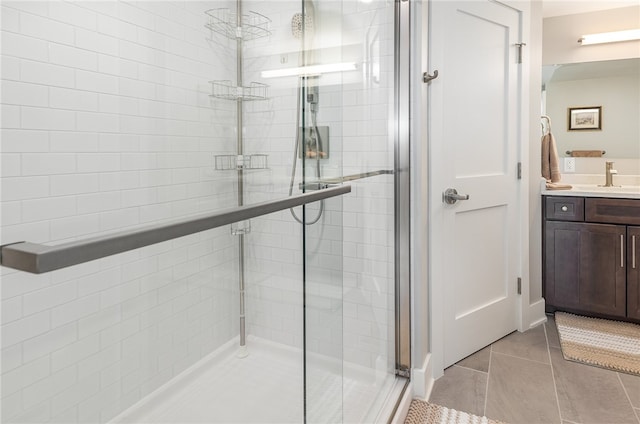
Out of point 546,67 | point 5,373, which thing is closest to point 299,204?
point 5,373

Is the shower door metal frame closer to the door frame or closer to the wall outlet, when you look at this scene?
the door frame

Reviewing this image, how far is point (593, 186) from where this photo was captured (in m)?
3.25

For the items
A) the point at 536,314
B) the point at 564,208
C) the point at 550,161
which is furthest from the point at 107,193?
the point at 550,161

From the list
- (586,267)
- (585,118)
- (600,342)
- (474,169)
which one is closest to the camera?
(474,169)

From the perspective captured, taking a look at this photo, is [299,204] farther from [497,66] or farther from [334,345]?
[497,66]

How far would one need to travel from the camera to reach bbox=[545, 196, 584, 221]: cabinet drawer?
2.81 m

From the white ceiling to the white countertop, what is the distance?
1232mm

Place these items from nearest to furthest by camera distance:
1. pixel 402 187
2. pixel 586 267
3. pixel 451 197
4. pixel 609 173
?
pixel 402 187 → pixel 451 197 → pixel 586 267 → pixel 609 173

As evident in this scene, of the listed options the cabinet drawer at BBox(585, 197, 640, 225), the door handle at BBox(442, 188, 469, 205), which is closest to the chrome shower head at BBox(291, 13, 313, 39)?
the door handle at BBox(442, 188, 469, 205)

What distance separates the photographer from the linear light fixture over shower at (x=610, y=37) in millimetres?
3041

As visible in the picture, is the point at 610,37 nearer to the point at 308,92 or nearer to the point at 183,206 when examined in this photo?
the point at 308,92

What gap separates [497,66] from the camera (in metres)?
2.44

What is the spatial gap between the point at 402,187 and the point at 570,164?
7.23 ft

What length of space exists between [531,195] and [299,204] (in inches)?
90.0
